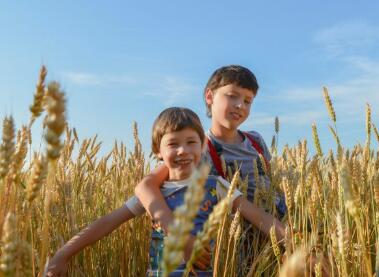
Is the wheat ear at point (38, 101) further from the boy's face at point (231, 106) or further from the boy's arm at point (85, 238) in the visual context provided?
the boy's face at point (231, 106)

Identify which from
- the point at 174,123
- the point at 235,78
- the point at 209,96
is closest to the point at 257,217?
the point at 174,123

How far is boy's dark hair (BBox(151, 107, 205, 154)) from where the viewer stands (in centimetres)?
200

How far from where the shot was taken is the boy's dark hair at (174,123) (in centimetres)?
200

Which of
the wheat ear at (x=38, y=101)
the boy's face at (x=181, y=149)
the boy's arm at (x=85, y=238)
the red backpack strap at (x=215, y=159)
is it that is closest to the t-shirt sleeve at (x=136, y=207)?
the boy's arm at (x=85, y=238)

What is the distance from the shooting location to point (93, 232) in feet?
6.37

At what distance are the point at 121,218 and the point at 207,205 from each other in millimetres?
339

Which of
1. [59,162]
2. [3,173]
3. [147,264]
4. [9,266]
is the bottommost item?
[147,264]

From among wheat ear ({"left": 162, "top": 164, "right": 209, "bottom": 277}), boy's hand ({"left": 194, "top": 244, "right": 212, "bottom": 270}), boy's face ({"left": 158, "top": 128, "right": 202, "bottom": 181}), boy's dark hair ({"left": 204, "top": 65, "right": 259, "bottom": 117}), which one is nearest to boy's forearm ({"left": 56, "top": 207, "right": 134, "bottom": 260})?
boy's face ({"left": 158, "top": 128, "right": 202, "bottom": 181})

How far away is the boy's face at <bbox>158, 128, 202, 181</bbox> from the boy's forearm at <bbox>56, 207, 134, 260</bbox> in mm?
261

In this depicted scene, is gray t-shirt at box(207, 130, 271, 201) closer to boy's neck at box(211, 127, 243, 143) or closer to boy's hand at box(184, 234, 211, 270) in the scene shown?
boy's neck at box(211, 127, 243, 143)

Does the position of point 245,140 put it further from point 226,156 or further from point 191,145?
point 191,145

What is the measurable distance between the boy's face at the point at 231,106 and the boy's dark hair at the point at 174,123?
0.43 metres

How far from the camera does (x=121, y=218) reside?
79.0 inches

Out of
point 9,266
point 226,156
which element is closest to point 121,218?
point 226,156
